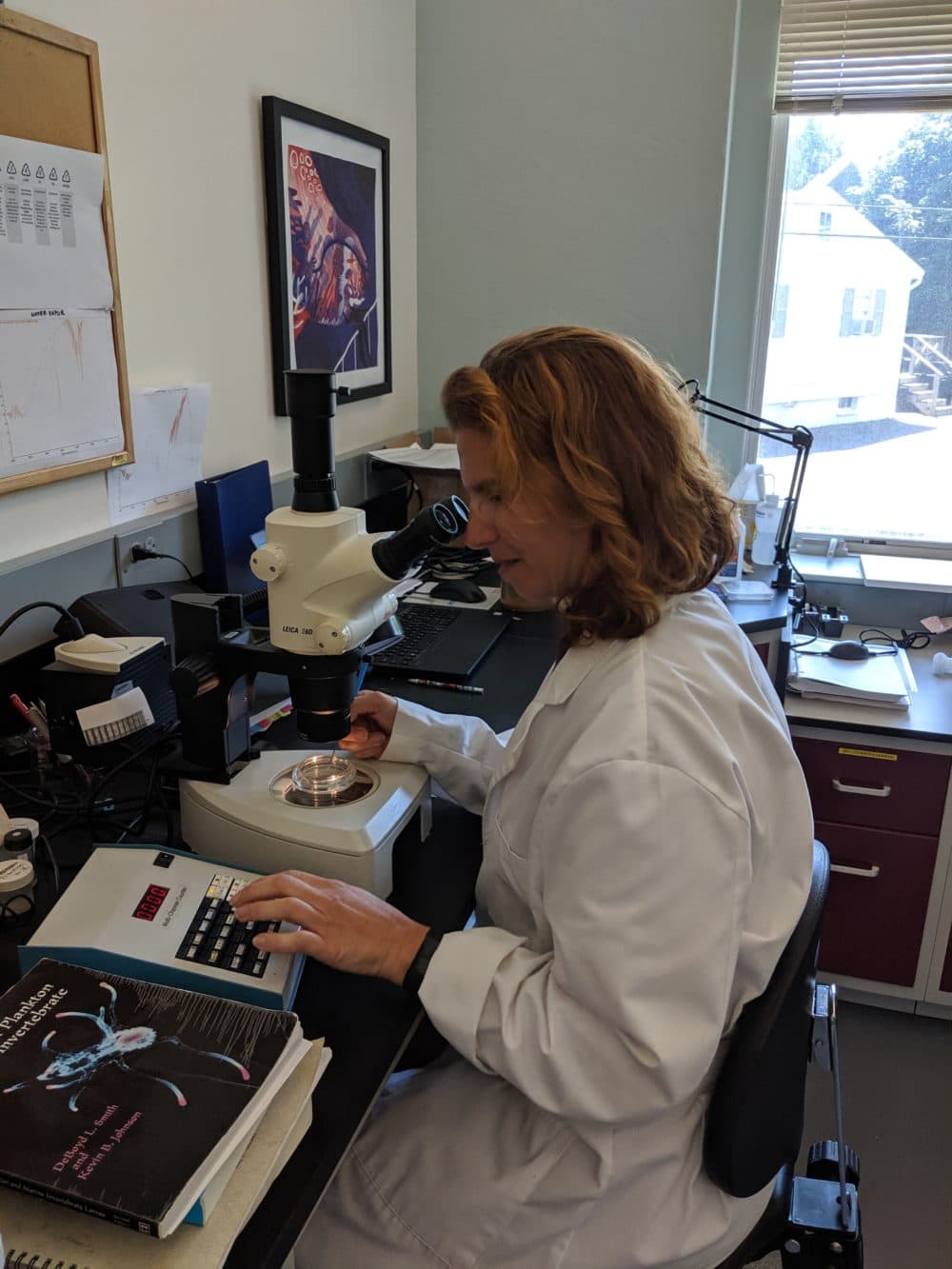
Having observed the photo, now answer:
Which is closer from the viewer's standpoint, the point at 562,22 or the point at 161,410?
the point at 161,410

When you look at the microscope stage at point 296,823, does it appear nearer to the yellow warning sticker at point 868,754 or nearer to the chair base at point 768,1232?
the chair base at point 768,1232

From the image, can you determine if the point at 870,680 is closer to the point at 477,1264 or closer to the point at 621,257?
the point at 621,257

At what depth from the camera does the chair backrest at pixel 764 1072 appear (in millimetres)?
918

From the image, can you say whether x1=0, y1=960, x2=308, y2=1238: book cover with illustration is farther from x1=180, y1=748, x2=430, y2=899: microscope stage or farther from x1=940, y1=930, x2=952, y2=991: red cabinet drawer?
x1=940, y1=930, x2=952, y2=991: red cabinet drawer

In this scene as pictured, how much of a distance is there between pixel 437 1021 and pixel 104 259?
1205 mm

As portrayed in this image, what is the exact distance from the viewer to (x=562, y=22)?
241 centimetres

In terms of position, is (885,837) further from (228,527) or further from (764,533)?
(228,527)

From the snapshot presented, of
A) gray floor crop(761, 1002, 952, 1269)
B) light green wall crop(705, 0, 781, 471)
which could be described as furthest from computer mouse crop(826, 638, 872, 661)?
gray floor crop(761, 1002, 952, 1269)

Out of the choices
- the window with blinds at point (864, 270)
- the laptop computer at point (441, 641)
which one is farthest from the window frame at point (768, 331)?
the laptop computer at point (441, 641)

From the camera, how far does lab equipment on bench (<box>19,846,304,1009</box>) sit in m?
0.87

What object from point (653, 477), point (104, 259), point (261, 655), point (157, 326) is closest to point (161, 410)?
point (157, 326)

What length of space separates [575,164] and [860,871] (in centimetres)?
189

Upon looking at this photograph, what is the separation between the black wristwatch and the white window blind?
236 cm

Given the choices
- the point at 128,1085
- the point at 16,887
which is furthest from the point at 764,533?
the point at 128,1085
